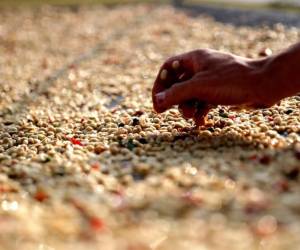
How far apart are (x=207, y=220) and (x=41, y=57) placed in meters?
5.84

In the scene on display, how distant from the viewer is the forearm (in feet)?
9.68

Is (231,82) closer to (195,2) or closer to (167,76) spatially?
(167,76)

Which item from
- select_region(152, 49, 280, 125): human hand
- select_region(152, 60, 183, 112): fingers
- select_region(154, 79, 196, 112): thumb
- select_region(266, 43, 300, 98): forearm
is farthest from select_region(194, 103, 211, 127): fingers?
select_region(266, 43, 300, 98): forearm

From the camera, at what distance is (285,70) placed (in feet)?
9.76

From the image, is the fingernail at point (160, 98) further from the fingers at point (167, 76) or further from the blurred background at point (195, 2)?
the blurred background at point (195, 2)

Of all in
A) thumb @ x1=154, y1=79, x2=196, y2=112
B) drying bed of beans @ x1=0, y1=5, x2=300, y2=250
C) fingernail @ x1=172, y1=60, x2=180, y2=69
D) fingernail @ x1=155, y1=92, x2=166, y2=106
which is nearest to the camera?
drying bed of beans @ x1=0, y1=5, x2=300, y2=250

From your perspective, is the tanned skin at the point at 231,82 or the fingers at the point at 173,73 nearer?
the tanned skin at the point at 231,82

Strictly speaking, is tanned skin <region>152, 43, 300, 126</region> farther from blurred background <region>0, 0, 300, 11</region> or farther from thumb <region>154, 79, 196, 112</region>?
blurred background <region>0, 0, 300, 11</region>

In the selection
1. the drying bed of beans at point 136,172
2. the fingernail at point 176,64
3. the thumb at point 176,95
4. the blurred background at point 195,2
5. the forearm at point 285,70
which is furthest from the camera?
the blurred background at point 195,2

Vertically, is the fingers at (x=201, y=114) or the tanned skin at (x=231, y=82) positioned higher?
the tanned skin at (x=231, y=82)

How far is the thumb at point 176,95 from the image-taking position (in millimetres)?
3193

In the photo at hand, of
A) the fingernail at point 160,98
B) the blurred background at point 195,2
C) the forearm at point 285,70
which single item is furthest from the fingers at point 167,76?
the blurred background at point 195,2

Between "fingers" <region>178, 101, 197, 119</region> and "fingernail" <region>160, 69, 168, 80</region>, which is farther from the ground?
"fingernail" <region>160, 69, 168, 80</region>

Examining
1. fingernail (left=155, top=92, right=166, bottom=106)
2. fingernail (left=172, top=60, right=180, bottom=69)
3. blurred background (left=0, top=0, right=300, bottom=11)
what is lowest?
blurred background (left=0, top=0, right=300, bottom=11)
